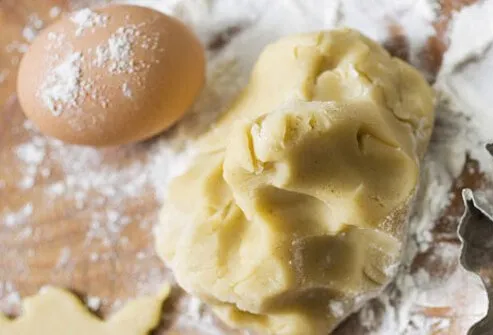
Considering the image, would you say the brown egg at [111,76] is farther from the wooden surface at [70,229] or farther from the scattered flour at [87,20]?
the wooden surface at [70,229]

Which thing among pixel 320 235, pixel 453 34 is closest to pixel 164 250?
pixel 320 235

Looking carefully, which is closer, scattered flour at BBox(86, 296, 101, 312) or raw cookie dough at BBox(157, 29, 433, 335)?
raw cookie dough at BBox(157, 29, 433, 335)

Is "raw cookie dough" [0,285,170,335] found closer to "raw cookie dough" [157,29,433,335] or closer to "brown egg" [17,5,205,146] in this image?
"raw cookie dough" [157,29,433,335]

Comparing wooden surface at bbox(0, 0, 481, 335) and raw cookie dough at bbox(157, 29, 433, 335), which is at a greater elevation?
raw cookie dough at bbox(157, 29, 433, 335)

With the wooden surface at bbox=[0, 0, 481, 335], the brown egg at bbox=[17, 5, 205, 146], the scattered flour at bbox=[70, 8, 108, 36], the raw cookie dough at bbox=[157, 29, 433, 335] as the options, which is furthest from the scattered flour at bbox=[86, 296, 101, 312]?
the scattered flour at bbox=[70, 8, 108, 36]

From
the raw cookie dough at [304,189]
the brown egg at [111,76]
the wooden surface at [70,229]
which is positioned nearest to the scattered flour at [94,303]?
the wooden surface at [70,229]

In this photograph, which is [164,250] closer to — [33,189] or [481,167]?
[33,189]

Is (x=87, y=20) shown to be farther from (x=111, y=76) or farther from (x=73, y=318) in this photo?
(x=73, y=318)
